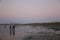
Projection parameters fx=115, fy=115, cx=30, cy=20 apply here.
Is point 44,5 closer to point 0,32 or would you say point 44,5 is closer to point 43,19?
point 43,19

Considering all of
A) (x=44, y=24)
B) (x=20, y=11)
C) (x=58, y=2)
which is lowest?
(x=44, y=24)

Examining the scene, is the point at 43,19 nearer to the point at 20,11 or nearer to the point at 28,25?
the point at 28,25

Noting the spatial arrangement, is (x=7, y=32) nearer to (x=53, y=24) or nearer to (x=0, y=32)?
(x=0, y=32)

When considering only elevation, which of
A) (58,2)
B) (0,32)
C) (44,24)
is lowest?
(0,32)

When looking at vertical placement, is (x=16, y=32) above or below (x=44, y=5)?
below

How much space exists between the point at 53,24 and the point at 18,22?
1.48 feet

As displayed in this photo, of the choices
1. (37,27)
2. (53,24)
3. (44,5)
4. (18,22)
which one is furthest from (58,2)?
(18,22)

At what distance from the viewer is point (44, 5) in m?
1.52

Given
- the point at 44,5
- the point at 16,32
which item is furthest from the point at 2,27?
the point at 44,5

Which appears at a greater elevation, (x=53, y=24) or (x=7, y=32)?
(x=53, y=24)

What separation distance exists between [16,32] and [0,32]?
0.68 ft

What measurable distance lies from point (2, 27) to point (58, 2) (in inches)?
31.5

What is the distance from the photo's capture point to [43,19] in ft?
4.92

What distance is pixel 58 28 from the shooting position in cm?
146
